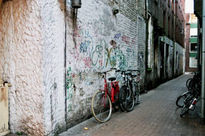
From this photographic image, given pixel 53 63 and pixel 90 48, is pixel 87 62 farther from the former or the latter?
pixel 53 63

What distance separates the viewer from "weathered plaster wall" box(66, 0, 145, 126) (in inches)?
199

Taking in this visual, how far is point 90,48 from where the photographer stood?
5.85m

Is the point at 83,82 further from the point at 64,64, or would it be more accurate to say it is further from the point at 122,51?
the point at 122,51

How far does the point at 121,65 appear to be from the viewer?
26.7 feet

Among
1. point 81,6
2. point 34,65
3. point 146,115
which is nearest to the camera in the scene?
point 34,65

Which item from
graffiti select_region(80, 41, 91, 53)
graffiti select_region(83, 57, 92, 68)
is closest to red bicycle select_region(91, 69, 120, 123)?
graffiti select_region(83, 57, 92, 68)

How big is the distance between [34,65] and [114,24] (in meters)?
3.93

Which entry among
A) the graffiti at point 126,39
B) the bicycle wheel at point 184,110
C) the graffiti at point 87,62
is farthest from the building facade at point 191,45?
the graffiti at point 87,62

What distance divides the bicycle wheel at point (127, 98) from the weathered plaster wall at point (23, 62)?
123 inches

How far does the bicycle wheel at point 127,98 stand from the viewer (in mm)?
6802

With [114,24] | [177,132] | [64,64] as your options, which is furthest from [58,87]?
[114,24]

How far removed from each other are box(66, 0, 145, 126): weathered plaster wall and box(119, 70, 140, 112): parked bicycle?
560 millimetres

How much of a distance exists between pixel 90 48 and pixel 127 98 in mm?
2188

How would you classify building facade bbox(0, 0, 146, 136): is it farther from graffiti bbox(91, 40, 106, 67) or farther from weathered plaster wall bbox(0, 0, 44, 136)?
A: graffiti bbox(91, 40, 106, 67)
